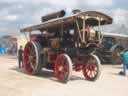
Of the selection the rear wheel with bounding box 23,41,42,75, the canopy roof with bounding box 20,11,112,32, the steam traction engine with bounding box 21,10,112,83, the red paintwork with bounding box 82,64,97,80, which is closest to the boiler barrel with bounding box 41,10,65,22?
the steam traction engine with bounding box 21,10,112,83

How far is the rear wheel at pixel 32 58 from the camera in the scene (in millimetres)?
14062

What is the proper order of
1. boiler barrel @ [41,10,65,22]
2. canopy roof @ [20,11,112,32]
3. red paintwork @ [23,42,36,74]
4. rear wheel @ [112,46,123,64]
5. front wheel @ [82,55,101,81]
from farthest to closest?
1. rear wheel @ [112,46,123,64]
2. red paintwork @ [23,42,36,74]
3. boiler barrel @ [41,10,65,22]
4. front wheel @ [82,55,101,81]
5. canopy roof @ [20,11,112,32]

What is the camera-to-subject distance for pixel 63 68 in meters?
12.4

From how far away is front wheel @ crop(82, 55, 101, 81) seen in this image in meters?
12.7

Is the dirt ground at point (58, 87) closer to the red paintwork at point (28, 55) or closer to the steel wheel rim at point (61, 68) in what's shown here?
the steel wheel rim at point (61, 68)

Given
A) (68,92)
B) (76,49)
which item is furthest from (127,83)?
(68,92)

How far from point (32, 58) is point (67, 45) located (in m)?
2.11

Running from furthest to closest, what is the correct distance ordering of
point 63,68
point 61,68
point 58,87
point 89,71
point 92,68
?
point 89,71 → point 92,68 → point 61,68 → point 63,68 → point 58,87

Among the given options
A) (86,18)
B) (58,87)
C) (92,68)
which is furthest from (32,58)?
(58,87)

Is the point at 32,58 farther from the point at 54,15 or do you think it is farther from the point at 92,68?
the point at 92,68

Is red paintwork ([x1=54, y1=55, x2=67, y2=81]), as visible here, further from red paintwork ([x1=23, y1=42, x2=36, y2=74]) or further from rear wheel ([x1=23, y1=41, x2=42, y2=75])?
red paintwork ([x1=23, y1=42, x2=36, y2=74])

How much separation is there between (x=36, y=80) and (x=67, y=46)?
6.23 feet

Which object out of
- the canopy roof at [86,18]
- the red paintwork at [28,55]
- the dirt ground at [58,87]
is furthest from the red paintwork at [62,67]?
the red paintwork at [28,55]

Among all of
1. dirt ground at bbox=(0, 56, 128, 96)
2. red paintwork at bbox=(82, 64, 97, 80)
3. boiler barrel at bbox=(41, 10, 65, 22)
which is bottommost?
dirt ground at bbox=(0, 56, 128, 96)
